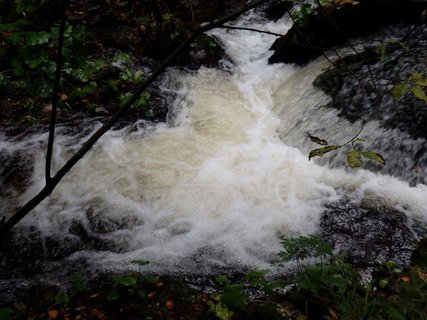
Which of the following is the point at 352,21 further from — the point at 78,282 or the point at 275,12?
the point at 78,282

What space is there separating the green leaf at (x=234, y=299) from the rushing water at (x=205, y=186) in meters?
0.75

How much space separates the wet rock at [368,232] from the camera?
11.1 feet

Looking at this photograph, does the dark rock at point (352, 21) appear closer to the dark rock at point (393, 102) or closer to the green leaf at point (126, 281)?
the dark rock at point (393, 102)

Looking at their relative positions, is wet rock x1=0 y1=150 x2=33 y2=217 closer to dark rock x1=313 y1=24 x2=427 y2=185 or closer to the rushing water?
the rushing water

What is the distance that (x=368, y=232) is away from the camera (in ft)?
12.1

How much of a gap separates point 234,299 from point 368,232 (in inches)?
77.8

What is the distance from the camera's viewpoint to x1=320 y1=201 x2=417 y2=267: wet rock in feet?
11.1

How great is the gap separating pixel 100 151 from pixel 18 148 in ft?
3.75

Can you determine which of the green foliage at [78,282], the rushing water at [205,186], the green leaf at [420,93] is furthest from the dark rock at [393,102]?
the green foliage at [78,282]

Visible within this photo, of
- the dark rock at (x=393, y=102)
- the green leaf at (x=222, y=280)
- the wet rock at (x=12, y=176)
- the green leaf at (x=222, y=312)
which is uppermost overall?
the dark rock at (x=393, y=102)

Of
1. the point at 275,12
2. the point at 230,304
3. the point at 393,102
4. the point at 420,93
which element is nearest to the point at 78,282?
the point at 230,304

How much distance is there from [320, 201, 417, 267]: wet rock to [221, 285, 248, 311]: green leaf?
1.41 meters

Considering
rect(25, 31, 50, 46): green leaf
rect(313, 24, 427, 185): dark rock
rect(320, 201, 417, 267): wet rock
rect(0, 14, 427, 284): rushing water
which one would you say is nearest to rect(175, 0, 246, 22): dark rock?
rect(0, 14, 427, 284): rushing water

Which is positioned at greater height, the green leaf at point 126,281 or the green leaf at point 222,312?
the green leaf at point 222,312
